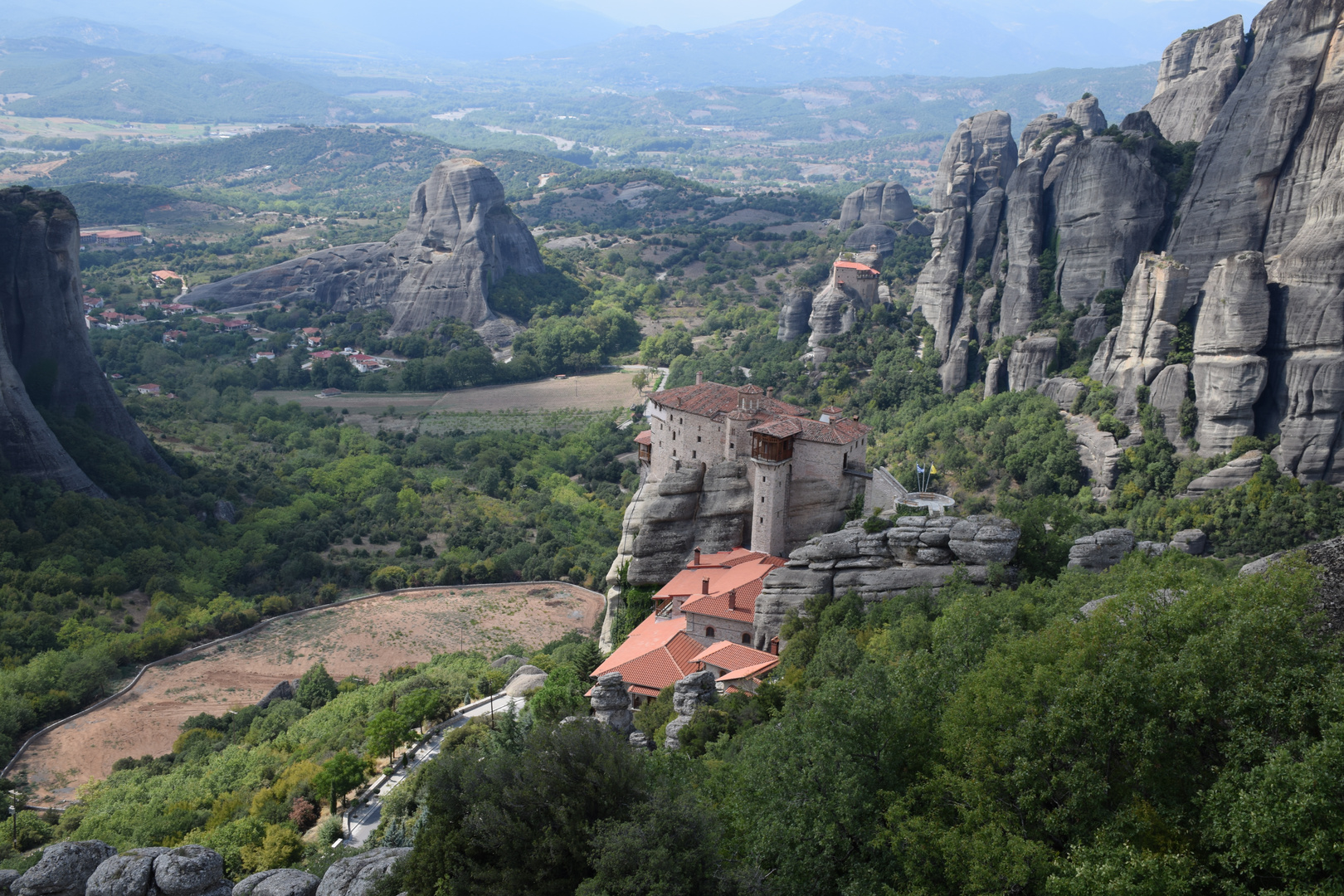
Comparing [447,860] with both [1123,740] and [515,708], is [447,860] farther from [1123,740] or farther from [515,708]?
[515,708]

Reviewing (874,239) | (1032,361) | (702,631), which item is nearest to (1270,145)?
(1032,361)

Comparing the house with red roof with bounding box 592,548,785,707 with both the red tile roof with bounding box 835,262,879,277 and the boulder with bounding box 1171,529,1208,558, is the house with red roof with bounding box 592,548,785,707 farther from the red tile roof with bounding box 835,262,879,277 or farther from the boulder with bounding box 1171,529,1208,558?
the red tile roof with bounding box 835,262,879,277

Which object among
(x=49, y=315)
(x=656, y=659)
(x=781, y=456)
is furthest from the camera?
(x=49, y=315)

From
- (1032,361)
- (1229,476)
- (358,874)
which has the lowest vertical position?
(1229,476)

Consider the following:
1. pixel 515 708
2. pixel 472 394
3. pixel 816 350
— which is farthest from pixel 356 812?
pixel 472 394

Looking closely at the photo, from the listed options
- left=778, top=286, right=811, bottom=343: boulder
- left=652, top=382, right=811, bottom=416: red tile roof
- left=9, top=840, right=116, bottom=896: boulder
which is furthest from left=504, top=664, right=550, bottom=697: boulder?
left=778, top=286, right=811, bottom=343: boulder

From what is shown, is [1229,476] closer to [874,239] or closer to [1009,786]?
[1009,786]
